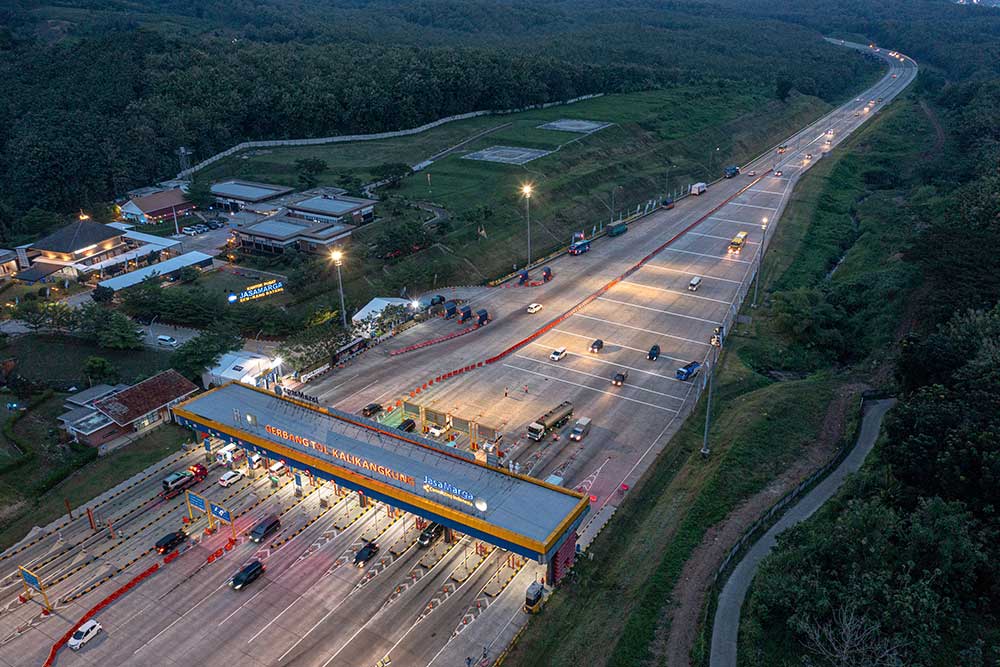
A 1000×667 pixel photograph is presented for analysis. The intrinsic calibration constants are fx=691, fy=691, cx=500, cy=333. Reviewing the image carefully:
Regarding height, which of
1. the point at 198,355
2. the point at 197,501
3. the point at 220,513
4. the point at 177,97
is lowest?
the point at 220,513

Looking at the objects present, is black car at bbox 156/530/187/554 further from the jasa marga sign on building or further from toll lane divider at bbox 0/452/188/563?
the jasa marga sign on building

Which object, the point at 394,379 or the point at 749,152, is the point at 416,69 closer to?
the point at 749,152

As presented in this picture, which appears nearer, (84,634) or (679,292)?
(84,634)

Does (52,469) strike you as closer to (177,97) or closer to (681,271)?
(681,271)

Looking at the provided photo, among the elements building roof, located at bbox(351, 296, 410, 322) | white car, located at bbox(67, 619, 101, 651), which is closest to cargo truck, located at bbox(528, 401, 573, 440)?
building roof, located at bbox(351, 296, 410, 322)

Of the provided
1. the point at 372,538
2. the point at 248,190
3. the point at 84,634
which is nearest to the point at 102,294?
the point at 248,190

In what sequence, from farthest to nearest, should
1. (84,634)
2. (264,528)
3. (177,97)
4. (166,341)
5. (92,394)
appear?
(177,97) → (166,341) → (92,394) → (264,528) → (84,634)
